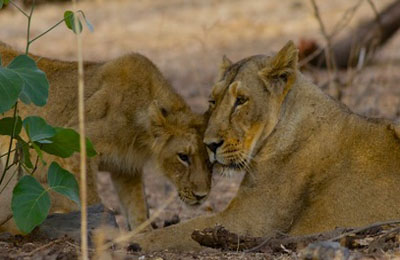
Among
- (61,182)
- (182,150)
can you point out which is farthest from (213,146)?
(61,182)

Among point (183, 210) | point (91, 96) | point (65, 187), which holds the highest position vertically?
point (91, 96)

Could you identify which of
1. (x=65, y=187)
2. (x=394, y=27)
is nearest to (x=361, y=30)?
(x=394, y=27)

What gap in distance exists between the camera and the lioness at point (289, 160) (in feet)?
15.6

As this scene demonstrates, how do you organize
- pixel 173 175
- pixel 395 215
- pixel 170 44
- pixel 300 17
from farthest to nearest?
1. pixel 300 17
2. pixel 170 44
3. pixel 173 175
4. pixel 395 215

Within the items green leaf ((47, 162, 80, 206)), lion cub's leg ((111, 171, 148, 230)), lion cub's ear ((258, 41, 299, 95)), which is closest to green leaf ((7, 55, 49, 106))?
green leaf ((47, 162, 80, 206))

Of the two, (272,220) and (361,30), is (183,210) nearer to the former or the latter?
(272,220)

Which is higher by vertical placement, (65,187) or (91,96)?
(91,96)

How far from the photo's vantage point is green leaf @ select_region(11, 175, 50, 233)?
4141 millimetres

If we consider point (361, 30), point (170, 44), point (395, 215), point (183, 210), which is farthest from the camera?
point (170, 44)

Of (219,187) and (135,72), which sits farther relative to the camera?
(219,187)

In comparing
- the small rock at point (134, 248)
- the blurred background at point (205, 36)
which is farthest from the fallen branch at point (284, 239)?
the blurred background at point (205, 36)

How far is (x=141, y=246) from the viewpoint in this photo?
15.6 feet

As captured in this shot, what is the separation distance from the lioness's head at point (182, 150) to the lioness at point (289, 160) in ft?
1.80

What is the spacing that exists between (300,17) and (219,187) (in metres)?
7.02
